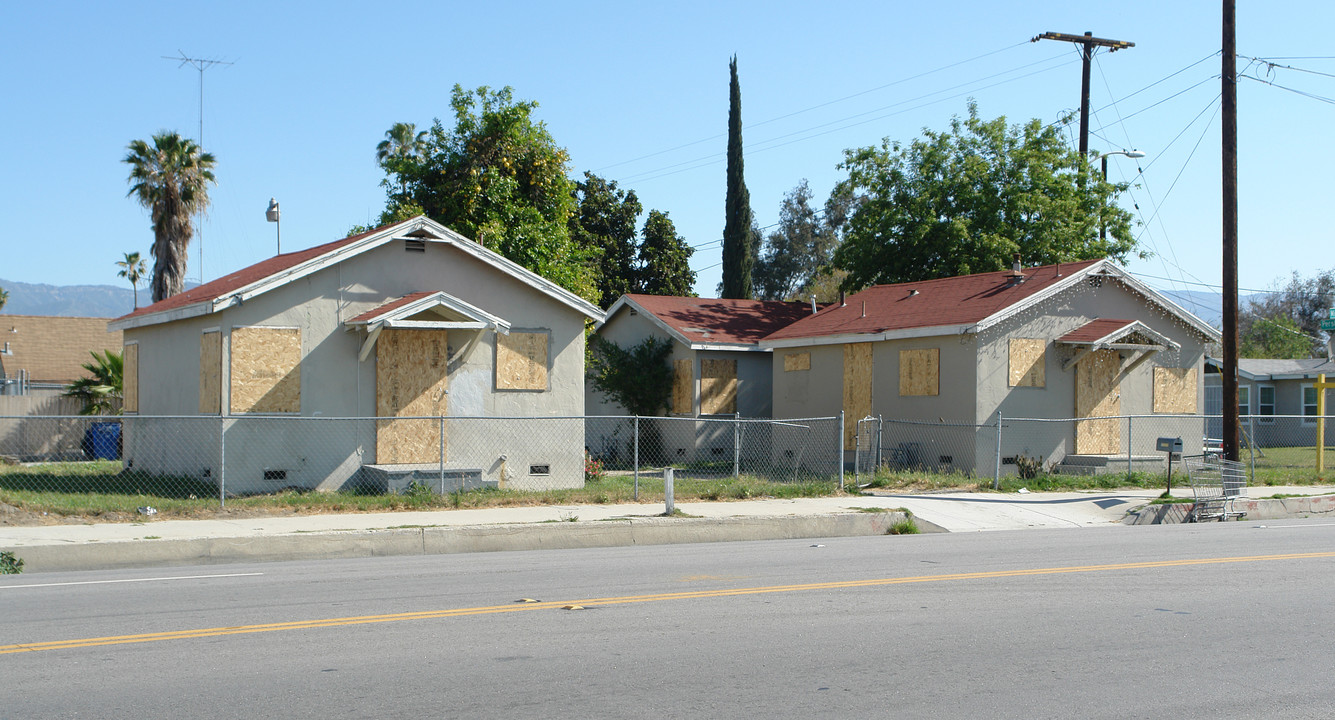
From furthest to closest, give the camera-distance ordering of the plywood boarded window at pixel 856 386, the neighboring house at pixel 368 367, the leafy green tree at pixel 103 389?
1. the leafy green tree at pixel 103 389
2. the plywood boarded window at pixel 856 386
3. the neighboring house at pixel 368 367

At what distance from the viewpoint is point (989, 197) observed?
33344mm

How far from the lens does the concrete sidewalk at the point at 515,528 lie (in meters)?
12.4

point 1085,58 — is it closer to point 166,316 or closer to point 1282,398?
point 1282,398

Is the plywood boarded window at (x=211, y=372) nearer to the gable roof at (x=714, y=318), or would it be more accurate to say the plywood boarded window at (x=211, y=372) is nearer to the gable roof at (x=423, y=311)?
the gable roof at (x=423, y=311)

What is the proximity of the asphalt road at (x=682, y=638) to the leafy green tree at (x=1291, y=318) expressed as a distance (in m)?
55.0

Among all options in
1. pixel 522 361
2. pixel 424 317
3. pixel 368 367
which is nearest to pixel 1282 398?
pixel 522 361

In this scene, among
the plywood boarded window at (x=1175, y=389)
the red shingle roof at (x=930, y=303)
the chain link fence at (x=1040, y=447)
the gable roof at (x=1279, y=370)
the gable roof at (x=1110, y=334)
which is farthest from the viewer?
the gable roof at (x=1279, y=370)

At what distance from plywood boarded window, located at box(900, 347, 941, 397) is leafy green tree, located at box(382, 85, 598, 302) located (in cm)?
957

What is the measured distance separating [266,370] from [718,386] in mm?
13798

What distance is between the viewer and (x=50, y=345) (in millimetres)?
40438

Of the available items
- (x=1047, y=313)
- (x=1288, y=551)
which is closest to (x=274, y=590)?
(x=1288, y=551)

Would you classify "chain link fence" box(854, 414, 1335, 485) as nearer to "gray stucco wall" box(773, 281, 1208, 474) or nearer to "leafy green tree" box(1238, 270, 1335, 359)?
"gray stucco wall" box(773, 281, 1208, 474)

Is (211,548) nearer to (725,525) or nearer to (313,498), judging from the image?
(313,498)

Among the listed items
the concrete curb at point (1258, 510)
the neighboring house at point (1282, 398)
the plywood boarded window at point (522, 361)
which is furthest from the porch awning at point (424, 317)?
the neighboring house at point (1282, 398)
